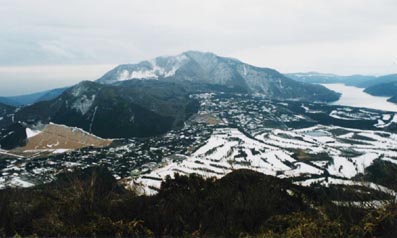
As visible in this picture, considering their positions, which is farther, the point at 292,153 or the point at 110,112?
the point at 110,112

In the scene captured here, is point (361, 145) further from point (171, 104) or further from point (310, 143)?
point (171, 104)

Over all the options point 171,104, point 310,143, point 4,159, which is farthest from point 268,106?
point 4,159

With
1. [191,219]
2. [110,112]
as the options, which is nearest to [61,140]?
[110,112]

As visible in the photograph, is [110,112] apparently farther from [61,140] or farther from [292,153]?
[292,153]

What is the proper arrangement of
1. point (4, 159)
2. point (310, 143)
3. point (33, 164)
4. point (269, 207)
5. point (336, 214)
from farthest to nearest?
point (310, 143) < point (4, 159) < point (33, 164) < point (269, 207) < point (336, 214)

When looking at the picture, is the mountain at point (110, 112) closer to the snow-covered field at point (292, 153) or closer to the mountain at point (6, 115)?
the mountain at point (6, 115)

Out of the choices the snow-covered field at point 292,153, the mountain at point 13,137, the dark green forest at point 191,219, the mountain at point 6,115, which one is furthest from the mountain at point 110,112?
the dark green forest at point 191,219

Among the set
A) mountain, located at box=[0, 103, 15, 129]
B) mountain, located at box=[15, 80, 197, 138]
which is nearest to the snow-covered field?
mountain, located at box=[15, 80, 197, 138]

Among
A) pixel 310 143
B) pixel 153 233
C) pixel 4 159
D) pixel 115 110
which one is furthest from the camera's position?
pixel 115 110

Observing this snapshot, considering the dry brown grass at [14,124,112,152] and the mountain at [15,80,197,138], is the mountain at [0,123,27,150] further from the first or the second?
the mountain at [15,80,197,138]
